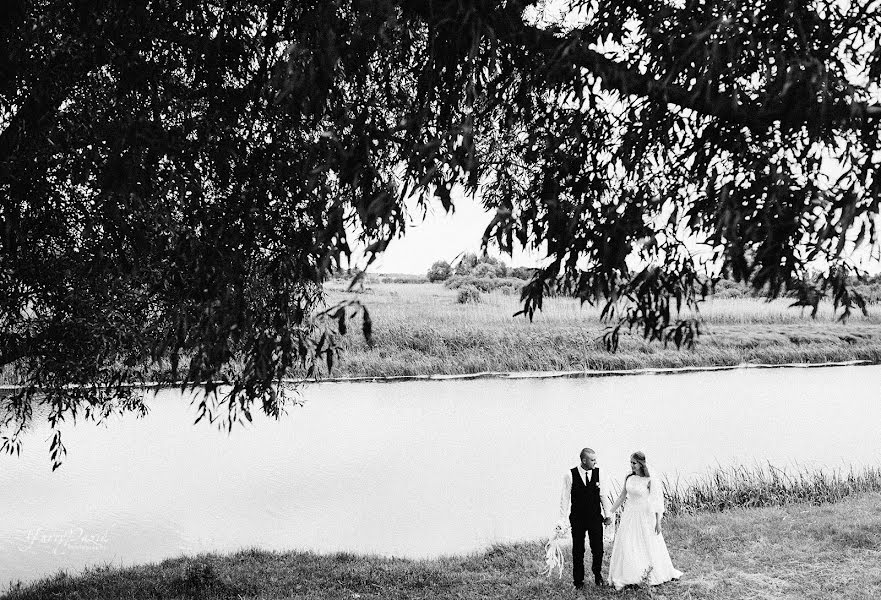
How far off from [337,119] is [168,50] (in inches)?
83.2

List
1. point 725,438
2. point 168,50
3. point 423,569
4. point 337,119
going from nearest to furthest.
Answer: point 337,119 < point 168,50 < point 423,569 < point 725,438

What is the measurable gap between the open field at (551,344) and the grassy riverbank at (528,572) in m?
22.8

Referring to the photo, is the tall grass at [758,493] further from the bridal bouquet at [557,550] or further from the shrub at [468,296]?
the shrub at [468,296]

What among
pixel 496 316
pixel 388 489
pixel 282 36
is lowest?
pixel 388 489

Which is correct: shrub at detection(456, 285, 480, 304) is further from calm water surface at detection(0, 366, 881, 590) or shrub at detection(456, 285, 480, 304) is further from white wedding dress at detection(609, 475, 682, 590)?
white wedding dress at detection(609, 475, 682, 590)

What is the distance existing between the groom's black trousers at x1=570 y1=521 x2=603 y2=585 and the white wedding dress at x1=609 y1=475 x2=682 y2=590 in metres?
0.23

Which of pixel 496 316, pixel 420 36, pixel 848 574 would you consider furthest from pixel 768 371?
pixel 420 36

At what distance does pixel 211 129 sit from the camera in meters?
5.61

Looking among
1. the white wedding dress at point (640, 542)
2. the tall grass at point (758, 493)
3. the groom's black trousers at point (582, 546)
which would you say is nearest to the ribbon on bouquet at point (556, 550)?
the groom's black trousers at point (582, 546)

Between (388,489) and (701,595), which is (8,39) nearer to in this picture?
(701,595)

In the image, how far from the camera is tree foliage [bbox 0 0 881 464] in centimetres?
377

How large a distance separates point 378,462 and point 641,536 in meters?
11.0

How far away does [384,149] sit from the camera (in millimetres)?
4309

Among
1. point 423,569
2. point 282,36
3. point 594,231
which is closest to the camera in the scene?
point 594,231
